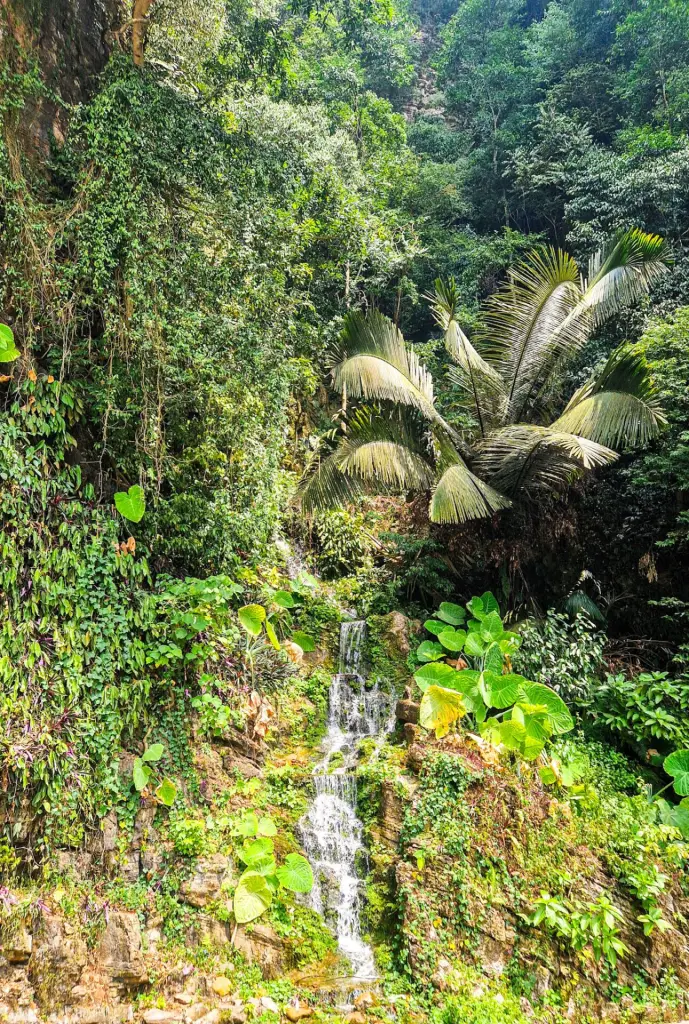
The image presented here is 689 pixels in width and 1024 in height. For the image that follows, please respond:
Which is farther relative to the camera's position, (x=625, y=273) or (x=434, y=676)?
(x=625, y=273)

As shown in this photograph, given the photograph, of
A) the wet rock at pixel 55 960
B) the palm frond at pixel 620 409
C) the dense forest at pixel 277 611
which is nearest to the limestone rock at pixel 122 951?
the dense forest at pixel 277 611

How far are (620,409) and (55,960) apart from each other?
691cm

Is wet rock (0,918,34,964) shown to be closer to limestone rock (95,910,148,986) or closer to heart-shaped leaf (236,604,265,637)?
limestone rock (95,910,148,986)

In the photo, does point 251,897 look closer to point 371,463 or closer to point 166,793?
point 166,793

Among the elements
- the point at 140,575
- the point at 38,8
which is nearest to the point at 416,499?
the point at 140,575

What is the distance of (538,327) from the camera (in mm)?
7875

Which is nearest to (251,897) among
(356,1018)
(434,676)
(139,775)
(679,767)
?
(356,1018)

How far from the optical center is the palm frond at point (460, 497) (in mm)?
6512

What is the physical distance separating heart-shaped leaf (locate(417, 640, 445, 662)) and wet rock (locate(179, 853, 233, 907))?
291 centimetres

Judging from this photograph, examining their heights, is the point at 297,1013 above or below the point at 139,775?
below

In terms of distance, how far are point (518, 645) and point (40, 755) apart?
4634mm

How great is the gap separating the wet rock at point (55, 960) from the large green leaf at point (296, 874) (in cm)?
142

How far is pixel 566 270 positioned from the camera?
7914mm

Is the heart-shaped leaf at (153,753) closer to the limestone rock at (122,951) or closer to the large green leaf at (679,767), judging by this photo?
the limestone rock at (122,951)
